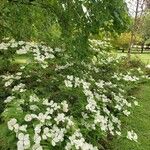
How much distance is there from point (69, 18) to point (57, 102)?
146 centimetres

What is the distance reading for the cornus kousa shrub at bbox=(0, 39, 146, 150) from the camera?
439cm

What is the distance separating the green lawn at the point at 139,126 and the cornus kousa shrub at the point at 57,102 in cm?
116

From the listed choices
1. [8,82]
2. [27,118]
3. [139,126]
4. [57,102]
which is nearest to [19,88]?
[8,82]

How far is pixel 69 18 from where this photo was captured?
593cm

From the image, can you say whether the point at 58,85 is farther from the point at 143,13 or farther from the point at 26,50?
the point at 143,13

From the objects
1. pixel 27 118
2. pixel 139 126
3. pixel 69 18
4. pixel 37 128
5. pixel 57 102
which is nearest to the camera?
pixel 37 128

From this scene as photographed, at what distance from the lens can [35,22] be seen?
7652 millimetres

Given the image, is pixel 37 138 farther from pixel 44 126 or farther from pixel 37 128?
pixel 44 126

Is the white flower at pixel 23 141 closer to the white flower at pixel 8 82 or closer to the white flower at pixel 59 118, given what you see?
the white flower at pixel 59 118

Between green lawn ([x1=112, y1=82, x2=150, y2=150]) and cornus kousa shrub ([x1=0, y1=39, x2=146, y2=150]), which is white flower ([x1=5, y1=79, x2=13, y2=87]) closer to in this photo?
cornus kousa shrub ([x1=0, y1=39, x2=146, y2=150])

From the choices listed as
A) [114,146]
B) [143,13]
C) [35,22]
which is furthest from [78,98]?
[143,13]

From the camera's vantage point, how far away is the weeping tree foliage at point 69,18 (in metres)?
5.59

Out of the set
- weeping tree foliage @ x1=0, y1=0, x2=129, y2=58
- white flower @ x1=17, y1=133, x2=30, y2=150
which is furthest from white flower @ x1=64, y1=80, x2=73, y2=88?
white flower @ x1=17, y1=133, x2=30, y2=150

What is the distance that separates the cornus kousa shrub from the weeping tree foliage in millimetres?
331
